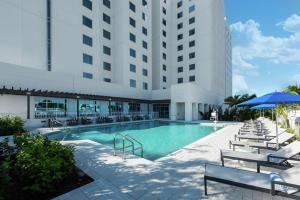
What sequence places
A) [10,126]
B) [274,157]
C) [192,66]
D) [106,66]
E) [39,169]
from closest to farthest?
[39,169] → [274,157] → [10,126] → [106,66] → [192,66]

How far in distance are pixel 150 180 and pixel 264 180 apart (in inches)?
107

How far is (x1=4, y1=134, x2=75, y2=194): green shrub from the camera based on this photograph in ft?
13.6

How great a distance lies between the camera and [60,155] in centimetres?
489

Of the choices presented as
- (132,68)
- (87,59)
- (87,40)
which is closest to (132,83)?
(132,68)

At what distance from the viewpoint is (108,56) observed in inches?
1217

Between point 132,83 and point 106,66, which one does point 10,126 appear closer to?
point 106,66

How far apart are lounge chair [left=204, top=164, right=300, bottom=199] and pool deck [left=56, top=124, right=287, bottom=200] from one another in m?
0.45

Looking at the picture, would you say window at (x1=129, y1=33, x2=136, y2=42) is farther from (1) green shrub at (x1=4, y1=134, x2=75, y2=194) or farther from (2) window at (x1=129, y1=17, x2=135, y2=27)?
(1) green shrub at (x1=4, y1=134, x2=75, y2=194)

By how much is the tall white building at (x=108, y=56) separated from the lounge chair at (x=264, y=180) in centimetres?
1832

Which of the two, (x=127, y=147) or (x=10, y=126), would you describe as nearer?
(x=127, y=147)

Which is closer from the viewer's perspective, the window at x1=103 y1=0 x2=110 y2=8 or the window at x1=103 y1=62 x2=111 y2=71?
the window at x1=103 y1=62 x2=111 y2=71

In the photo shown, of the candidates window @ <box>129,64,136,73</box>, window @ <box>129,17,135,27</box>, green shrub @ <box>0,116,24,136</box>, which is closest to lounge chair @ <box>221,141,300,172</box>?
green shrub @ <box>0,116,24,136</box>

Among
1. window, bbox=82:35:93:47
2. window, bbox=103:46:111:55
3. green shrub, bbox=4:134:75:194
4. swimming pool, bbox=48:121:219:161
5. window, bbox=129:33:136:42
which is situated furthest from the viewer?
window, bbox=129:33:136:42

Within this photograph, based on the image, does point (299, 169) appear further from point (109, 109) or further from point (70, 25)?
point (70, 25)
